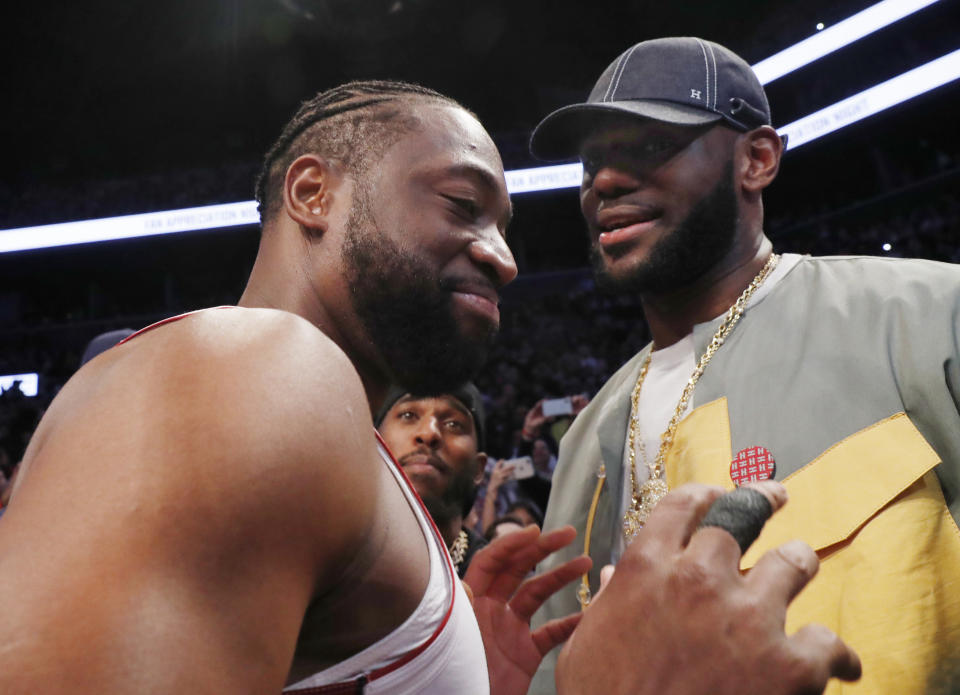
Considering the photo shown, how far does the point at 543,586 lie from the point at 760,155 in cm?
121

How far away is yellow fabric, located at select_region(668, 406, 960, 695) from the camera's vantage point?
4.06ft

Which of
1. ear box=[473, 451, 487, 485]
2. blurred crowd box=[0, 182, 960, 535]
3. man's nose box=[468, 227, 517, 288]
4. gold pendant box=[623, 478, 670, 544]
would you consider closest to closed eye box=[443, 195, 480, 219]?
man's nose box=[468, 227, 517, 288]

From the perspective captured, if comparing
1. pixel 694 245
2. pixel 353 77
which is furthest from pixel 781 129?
pixel 694 245

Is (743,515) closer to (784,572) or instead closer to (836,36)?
(784,572)

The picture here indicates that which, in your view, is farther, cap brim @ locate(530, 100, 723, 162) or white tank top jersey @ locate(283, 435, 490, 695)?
cap brim @ locate(530, 100, 723, 162)

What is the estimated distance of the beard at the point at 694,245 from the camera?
1787 mm

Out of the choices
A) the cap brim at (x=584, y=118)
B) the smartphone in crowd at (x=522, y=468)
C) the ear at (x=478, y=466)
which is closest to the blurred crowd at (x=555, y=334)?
the smartphone in crowd at (x=522, y=468)

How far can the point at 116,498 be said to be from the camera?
64 cm

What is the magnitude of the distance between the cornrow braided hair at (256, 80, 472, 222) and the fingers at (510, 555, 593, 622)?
84 cm

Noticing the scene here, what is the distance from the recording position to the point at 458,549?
311 centimetres

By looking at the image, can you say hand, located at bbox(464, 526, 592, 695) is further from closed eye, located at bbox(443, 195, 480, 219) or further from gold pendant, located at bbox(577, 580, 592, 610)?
closed eye, located at bbox(443, 195, 480, 219)

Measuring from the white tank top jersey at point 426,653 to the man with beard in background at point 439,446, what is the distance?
173 cm

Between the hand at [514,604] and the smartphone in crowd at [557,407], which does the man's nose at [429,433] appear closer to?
the hand at [514,604]

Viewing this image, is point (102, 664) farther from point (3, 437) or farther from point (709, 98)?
point (3, 437)
